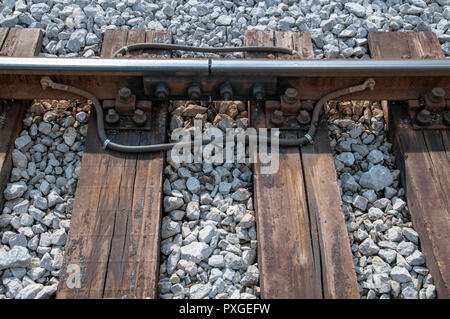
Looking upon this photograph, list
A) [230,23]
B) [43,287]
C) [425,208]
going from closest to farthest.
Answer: [43,287]
[425,208]
[230,23]

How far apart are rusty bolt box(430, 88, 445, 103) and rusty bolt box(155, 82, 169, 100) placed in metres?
1.92

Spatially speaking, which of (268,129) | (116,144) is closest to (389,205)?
(268,129)

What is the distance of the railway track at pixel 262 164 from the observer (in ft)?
9.14

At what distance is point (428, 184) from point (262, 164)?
112cm

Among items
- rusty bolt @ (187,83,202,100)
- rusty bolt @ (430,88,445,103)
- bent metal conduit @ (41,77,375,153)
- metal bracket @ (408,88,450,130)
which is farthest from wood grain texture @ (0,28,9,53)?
rusty bolt @ (430,88,445,103)

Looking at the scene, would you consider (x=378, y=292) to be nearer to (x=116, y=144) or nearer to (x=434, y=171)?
(x=434, y=171)

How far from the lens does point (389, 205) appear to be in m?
3.22

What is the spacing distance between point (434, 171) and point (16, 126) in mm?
2958

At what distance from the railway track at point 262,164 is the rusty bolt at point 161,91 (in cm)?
1

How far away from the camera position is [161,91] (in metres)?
3.36

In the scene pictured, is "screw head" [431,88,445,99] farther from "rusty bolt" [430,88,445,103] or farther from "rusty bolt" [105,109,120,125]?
A: "rusty bolt" [105,109,120,125]

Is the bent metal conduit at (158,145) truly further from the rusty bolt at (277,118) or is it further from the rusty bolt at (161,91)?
the rusty bolt at (161,91)

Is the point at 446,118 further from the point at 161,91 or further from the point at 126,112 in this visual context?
the point at 126,112

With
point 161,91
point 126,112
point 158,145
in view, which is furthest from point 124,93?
point 158,145
